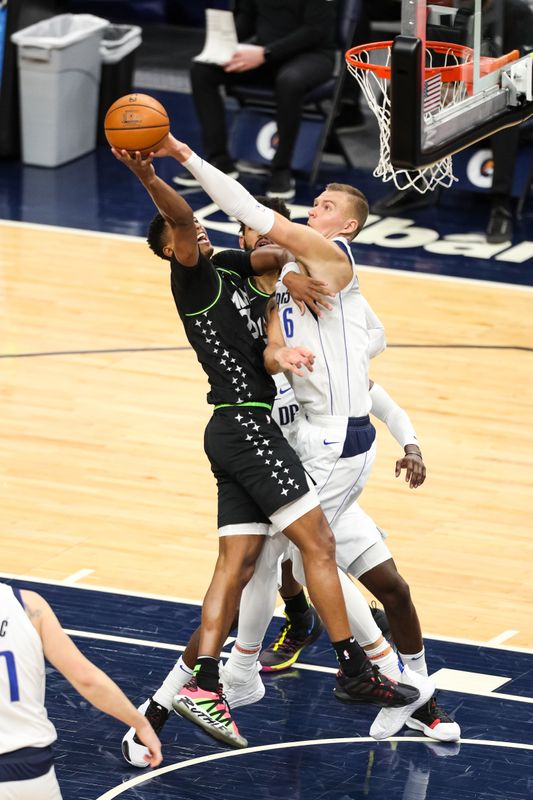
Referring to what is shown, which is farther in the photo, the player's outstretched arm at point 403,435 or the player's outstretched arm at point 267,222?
the player's outstretched arm at point 403,435

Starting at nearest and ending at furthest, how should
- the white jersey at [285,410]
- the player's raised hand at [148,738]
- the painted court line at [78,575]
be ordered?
the player's raised hand at [148,738] → the white jersey at [285,410] → the painted court line at [78,575]

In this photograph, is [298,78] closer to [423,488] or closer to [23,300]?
[23,300]

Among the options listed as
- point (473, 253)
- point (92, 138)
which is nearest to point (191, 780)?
point (473, 253)

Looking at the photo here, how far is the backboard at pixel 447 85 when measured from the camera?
5.88 meters

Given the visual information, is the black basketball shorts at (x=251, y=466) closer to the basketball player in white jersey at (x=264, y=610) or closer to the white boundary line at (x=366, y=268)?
the basketball player in white jersey at (x=264, y=610)

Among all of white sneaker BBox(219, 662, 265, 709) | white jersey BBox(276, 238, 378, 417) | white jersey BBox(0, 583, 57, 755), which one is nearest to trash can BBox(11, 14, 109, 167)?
white jersey BBox(276, 238, 378, 417)

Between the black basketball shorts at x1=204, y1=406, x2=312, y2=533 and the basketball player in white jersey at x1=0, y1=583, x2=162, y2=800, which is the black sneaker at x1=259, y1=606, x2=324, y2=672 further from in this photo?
the basketball player in white jersey at x1=0, y1=583, x2=162, y2=800

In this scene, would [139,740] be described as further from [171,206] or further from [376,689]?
[171,206]

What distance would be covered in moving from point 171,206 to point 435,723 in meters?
2.19

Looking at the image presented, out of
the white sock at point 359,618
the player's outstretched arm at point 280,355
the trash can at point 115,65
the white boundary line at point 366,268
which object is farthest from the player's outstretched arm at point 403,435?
the trash can at point 115,65

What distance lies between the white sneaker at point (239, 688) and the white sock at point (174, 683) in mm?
177

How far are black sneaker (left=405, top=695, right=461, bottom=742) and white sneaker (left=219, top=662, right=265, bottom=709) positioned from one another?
1.96ft

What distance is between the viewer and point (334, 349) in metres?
6.04

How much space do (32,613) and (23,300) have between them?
7072mm
